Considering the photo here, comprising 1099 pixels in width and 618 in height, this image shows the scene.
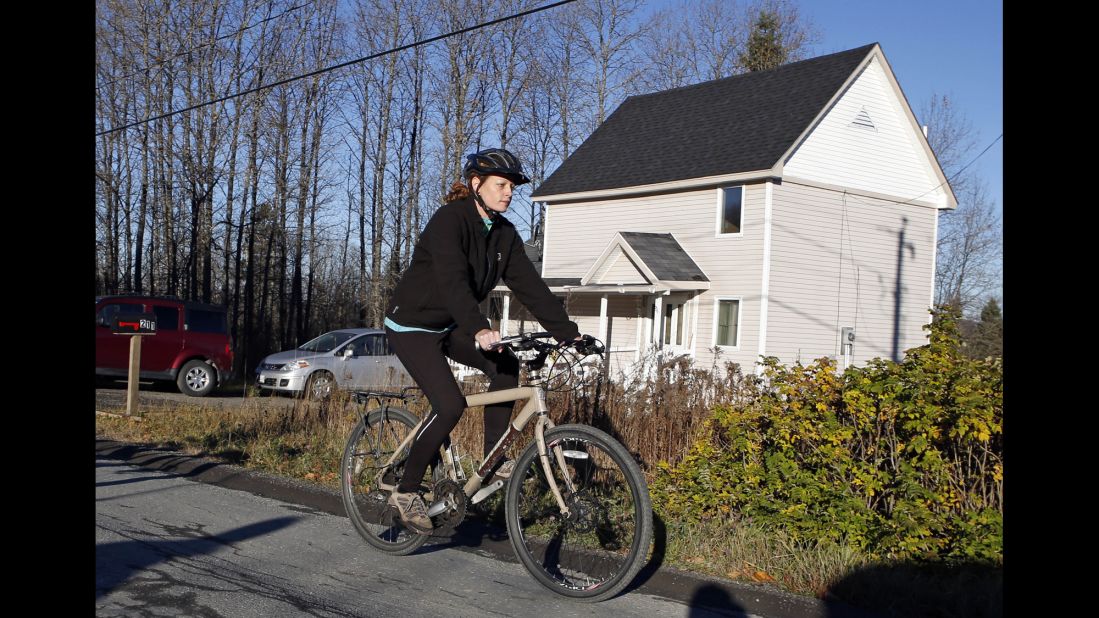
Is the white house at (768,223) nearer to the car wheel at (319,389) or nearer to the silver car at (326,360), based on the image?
the silver car at (326,360)

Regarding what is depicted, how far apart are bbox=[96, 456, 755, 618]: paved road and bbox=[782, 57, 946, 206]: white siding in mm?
23221

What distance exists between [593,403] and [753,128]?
22.2m

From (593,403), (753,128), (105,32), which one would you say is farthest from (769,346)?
(105,32)

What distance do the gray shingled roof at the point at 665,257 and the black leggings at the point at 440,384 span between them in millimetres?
22030

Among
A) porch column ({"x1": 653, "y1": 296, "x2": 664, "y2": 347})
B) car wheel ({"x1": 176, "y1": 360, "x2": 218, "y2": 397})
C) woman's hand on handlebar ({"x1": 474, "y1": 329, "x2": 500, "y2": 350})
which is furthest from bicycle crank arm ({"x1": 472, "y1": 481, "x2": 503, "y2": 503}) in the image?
porch column ({"x1": 653, "y1": 296, "x2": 664, "y2": 347})

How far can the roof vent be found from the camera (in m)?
29.4

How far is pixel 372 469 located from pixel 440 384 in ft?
3.24

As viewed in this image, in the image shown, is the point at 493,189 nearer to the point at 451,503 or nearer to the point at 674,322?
the point at 451,503

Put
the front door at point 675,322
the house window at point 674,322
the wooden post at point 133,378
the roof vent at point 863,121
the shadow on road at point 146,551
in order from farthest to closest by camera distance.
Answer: the roof vent at point 863,121 < the house window at point 674,322 < the front door at point 675,322 < the wooden post at point 133,378 < the shadow on road at point 146,551

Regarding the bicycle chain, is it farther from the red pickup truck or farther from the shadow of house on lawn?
the red pickup truck

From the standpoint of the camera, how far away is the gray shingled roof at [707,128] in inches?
1112

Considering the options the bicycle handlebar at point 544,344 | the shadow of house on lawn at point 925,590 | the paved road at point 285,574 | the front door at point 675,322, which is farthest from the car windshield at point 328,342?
the shadow of house on lawn at point 925,590
